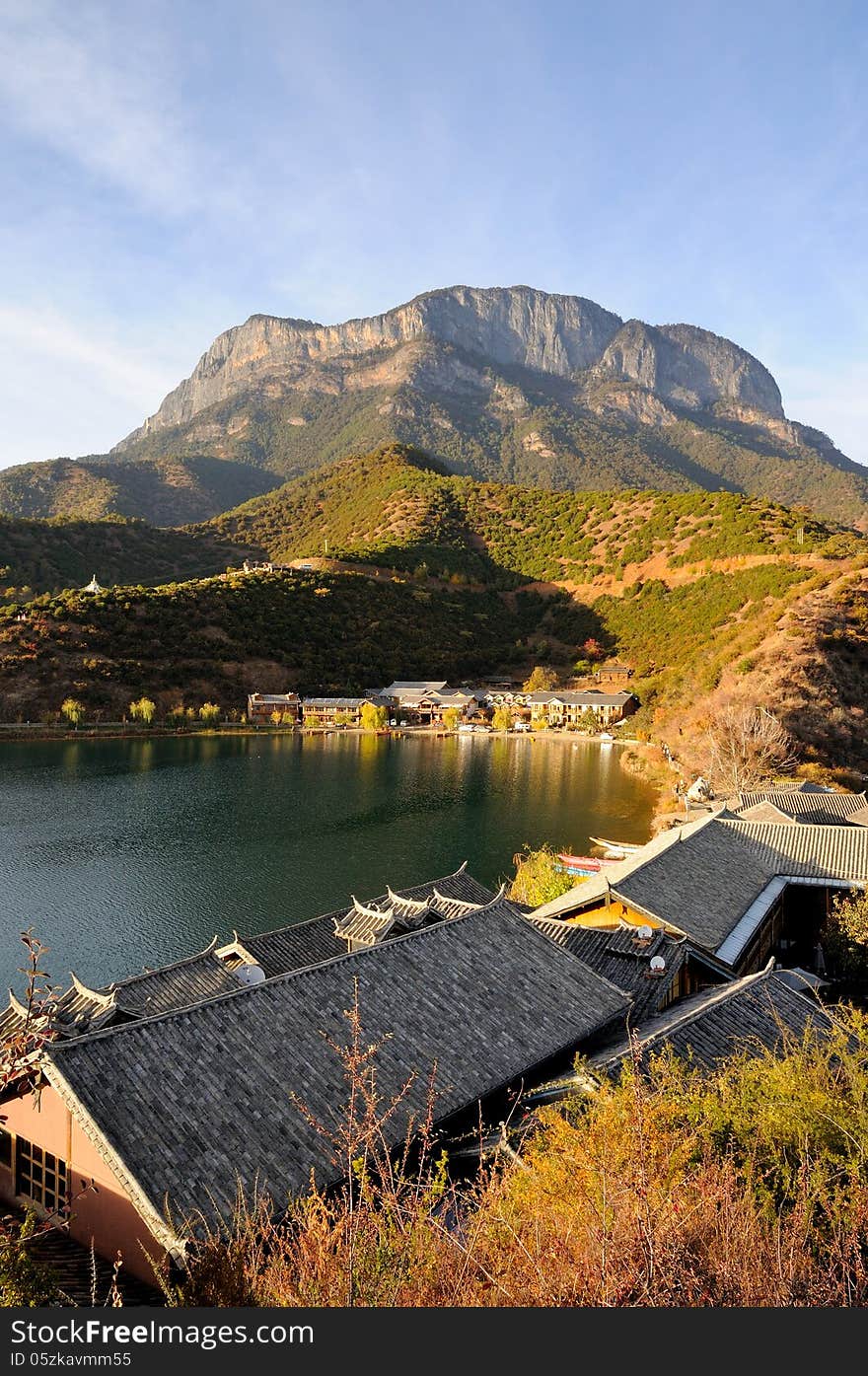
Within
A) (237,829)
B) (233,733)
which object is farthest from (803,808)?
(233,733)

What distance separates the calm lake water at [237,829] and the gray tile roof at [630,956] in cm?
1221

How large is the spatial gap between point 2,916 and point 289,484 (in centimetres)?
14396

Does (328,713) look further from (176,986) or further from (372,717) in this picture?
(176,986)

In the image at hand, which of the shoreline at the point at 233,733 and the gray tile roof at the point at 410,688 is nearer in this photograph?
the shoreline at the point at 233,733

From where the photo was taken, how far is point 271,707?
78188 millimetres

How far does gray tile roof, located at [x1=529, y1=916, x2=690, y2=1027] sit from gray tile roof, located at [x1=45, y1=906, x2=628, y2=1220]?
4.74 feet

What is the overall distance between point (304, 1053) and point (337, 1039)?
516mm

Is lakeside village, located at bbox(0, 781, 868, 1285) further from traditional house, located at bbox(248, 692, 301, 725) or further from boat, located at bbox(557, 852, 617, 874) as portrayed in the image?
traditional house, located at bbox(248, 692, 301, 725)

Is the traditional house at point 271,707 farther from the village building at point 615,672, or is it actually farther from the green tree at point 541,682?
the village building at point 615,672

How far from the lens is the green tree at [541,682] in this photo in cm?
8794

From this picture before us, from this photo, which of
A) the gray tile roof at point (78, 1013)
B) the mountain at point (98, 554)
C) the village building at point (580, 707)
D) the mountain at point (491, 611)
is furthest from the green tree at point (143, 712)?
the gray tile roof at point (78, 1013)

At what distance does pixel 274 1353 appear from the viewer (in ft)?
11.5

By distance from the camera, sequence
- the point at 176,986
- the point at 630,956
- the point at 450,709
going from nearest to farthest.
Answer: the point at 176,986, the point at 630,956, the point at 450,709

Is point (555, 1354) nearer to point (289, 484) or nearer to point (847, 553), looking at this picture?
point (847, 553)
